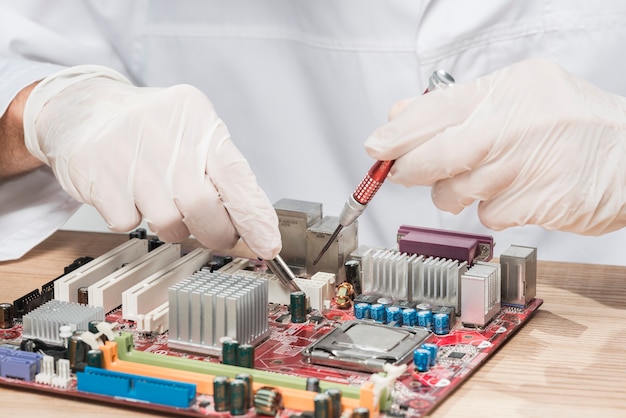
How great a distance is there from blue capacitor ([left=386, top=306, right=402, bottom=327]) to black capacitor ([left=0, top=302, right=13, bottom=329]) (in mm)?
601

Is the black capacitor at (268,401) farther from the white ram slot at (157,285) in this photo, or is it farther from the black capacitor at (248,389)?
the white ram slot at (157,285)

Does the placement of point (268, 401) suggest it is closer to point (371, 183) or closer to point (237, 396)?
point (237, 396)

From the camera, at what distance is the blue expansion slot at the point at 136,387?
1.22 meters

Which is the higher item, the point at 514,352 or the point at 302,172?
the point at 302,172

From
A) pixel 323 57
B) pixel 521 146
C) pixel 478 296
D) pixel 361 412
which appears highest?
pixel 323 57

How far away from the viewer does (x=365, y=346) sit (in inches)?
53.3

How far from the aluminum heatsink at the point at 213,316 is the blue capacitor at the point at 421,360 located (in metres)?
0.25

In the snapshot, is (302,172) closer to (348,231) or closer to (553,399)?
(348,231)

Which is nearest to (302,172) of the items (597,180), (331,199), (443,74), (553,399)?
(331,199)

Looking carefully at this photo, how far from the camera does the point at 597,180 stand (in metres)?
1.49

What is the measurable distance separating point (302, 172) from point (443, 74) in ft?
1.99

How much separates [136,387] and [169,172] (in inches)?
17.2

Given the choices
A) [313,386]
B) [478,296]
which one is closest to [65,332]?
[313,386]

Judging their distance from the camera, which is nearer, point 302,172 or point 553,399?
point 553,399
